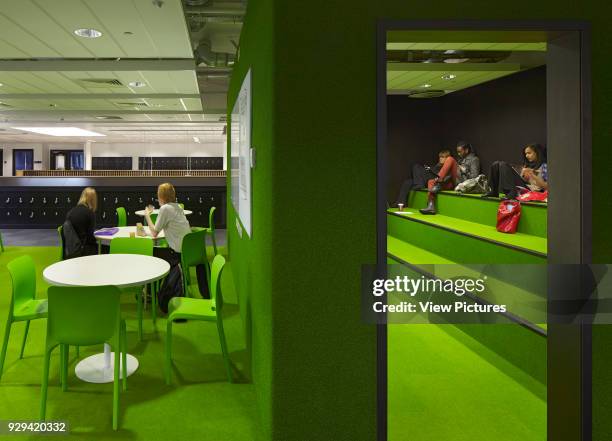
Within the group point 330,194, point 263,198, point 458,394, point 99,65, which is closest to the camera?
point 330,194

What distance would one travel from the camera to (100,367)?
3.46 m

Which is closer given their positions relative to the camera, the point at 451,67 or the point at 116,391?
the point at 116,391

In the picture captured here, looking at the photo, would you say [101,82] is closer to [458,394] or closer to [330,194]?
[330,194]

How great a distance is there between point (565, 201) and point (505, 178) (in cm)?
335

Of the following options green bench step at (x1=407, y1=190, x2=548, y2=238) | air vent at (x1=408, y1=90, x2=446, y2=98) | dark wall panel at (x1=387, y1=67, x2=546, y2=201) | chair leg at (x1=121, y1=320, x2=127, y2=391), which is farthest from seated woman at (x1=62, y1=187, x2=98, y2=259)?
air vent at (x1=408, y1=90, x2=446, y2=98)

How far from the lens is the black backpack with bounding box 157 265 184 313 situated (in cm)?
476

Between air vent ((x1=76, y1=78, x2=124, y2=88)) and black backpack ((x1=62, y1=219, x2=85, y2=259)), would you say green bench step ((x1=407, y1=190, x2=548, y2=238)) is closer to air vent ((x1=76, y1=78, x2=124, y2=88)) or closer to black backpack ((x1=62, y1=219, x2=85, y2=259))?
black backpack ((x1=62, y1=219, x2=85, y2=259))

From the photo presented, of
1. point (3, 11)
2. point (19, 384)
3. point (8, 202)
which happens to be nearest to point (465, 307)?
point (19, 384)

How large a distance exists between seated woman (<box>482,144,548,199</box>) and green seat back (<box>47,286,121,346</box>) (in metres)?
4.23

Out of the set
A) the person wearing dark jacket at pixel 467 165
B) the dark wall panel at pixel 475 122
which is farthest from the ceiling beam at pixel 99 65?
the dark wall panel at pixel 475 122

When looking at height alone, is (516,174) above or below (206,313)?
above

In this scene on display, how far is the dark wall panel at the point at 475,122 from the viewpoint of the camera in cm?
669

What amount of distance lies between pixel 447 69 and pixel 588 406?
5310mm

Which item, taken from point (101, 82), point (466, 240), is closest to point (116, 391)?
point (466, 240)
